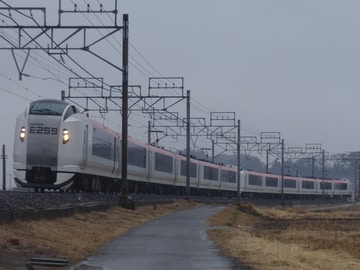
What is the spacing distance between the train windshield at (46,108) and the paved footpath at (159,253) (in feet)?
39.1

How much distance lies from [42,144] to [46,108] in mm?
1547

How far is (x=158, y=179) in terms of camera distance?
62.0m

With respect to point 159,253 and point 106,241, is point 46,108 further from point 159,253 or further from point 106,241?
point 159,253

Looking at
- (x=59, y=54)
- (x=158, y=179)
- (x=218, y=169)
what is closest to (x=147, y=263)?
(x=59, y=54)

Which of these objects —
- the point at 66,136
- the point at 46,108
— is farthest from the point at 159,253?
the point at 46,108

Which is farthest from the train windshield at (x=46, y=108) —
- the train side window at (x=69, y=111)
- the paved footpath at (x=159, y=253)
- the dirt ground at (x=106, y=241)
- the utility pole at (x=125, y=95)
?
the paved footpath at (x=159, y=253)

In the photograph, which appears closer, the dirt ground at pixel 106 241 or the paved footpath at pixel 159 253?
the paved footpath at pixel 159 253

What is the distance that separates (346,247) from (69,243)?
27.5 feet

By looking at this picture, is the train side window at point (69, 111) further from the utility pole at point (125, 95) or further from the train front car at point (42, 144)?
the utility pole at point (125, 95)

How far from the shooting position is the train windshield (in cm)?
3472

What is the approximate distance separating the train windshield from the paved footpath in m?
11.9

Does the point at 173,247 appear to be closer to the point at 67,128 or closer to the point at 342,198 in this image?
the point at 67,128

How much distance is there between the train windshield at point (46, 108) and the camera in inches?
1367

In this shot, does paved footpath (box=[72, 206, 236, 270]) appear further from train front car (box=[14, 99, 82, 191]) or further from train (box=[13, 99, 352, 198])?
train (box=[13, 99, 352, 198])
